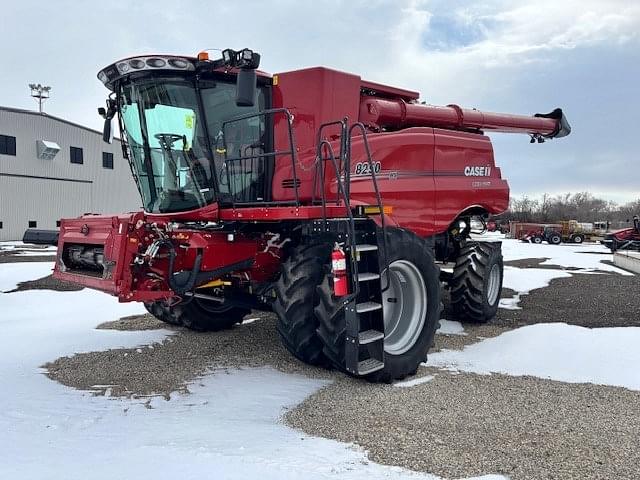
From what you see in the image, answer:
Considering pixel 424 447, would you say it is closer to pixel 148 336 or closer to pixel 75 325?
pixel 148 336

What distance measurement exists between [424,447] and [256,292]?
2.70m

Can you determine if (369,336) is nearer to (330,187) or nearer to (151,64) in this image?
(330,187)

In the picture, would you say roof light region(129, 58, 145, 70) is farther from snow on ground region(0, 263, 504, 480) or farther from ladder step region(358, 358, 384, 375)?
ladder step region(358, 358, 384, 375)

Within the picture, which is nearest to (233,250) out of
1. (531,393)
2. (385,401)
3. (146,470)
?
(385,401)

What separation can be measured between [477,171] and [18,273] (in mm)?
10609

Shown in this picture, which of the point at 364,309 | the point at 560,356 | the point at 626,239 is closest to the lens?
the point at 364,309

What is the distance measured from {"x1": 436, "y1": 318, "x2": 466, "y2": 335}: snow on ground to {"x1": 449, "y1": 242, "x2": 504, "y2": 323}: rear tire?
191 mm

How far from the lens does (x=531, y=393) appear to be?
14.4 ft

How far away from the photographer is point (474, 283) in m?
7.43

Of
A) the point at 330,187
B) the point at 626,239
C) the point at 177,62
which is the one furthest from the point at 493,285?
the point at 626,239

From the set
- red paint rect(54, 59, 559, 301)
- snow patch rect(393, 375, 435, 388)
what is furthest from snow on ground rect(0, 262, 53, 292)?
snow patch rect(393, 375, 435, 388)

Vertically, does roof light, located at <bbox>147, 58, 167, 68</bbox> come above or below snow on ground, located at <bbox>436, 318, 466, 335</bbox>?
above

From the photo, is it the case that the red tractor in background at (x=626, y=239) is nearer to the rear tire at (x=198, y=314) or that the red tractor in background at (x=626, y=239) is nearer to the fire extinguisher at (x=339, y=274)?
the rear tire at (x=198, y=314)

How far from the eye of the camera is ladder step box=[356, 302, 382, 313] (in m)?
4.44
